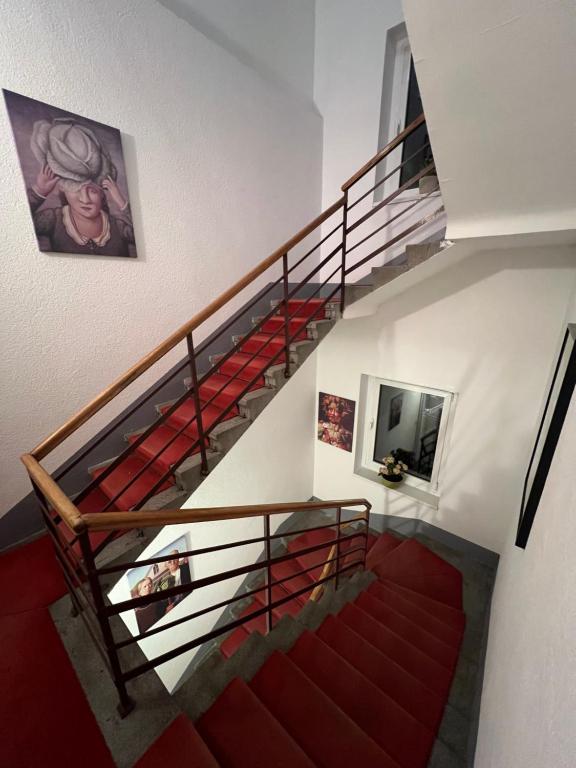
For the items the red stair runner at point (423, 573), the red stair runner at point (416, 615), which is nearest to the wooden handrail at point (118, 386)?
the red stair runner at point (416, 615)

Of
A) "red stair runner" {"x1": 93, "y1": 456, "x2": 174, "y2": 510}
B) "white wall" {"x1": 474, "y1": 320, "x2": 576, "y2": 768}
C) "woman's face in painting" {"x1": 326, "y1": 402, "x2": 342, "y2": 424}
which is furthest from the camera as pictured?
"woman's face in painting" {"x1": 326, "y1": 402, "x2": 342, "y2": 424}

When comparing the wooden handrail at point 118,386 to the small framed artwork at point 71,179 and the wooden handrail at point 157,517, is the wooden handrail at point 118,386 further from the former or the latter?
the small framed artwork at point 71,179

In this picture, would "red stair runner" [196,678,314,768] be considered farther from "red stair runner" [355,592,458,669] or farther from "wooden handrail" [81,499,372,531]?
"red stair runner" [355,592,458,669]

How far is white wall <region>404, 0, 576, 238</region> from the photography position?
0.79 metres

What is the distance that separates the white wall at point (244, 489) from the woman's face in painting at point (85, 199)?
2.12 meters

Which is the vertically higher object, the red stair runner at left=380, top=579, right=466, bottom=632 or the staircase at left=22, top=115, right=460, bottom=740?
the staircase at left=22, top=115, right=460, bottom=740

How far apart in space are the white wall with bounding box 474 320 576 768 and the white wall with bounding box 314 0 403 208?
3.20 meters

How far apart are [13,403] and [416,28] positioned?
2.52 m

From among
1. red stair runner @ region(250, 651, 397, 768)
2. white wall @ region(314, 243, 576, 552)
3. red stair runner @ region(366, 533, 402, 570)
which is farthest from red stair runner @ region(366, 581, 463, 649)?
red stair runner @ region(250, 651, 397, 768)

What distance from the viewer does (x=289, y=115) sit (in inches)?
112

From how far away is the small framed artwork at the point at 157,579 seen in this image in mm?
2695

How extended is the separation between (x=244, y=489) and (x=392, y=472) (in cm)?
162

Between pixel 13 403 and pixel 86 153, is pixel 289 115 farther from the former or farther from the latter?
pixel 13 403

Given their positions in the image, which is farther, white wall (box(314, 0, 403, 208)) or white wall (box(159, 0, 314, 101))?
white wall (box(314, 0, 403, 208))
